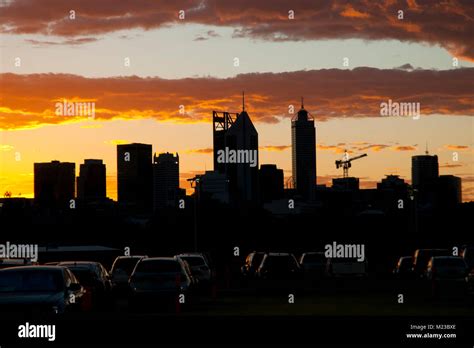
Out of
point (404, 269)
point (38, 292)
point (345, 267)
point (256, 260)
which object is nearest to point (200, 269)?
point (345, 267)

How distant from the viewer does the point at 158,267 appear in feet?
104

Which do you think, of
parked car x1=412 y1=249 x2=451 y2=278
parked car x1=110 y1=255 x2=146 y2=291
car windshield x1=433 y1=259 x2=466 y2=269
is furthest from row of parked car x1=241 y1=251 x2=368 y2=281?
car windshield x1=433 y1=259 x2=466 y2=269

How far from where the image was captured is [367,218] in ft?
562

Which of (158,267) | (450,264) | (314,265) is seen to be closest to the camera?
(158,267)

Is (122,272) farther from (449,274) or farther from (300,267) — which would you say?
(449,274)

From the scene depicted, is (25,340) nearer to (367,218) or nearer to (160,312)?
(160,312)

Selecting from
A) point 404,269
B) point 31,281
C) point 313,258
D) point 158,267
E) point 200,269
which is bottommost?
point 404,269

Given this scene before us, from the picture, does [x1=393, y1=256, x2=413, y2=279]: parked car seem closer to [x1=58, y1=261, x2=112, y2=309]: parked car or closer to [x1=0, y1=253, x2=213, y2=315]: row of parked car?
[x1=0, y1=253, x2=213, y2=315]: row of parked car

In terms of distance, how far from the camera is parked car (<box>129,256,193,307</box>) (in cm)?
3084

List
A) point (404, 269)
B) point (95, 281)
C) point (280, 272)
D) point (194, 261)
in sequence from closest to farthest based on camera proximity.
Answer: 1. point (95, 281)
2. point (194, 261)
3. point (280, 272)
4. point (404, 269)

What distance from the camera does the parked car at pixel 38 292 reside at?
21.5 meters

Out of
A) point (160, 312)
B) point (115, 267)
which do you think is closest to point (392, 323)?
point (160, 312)

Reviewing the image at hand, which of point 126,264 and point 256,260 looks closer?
point 126,264

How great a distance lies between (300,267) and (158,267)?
18.5 metres
